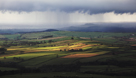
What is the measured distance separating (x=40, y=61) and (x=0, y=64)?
52.7 feet

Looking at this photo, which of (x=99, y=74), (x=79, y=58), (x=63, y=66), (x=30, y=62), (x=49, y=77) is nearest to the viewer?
(x=49, y=77)

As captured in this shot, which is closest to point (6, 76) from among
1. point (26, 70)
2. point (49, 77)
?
point (26, 70)

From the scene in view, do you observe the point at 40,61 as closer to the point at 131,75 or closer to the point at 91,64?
the point at 91,64

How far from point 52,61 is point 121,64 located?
28.2m

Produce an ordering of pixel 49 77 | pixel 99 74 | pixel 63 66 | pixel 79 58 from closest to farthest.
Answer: pixel 49 77 < pixel 99 74 < pixel 63 66 < pixel 79 58

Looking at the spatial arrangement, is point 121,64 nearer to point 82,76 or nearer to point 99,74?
point 99,74

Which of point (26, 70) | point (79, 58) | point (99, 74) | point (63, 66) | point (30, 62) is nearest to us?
point (99, 74)

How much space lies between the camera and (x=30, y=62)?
72500mm

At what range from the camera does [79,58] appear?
78000 mm

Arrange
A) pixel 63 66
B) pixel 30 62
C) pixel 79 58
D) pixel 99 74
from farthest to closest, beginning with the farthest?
pixel 79 58
pixel 30 62
pixel 63 66
pixel 99 74

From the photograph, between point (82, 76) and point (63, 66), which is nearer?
point (82, 76)

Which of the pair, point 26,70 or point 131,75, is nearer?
point 131,75

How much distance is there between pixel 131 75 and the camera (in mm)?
53594

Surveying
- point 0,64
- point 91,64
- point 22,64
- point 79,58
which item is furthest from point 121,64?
point 0,64
